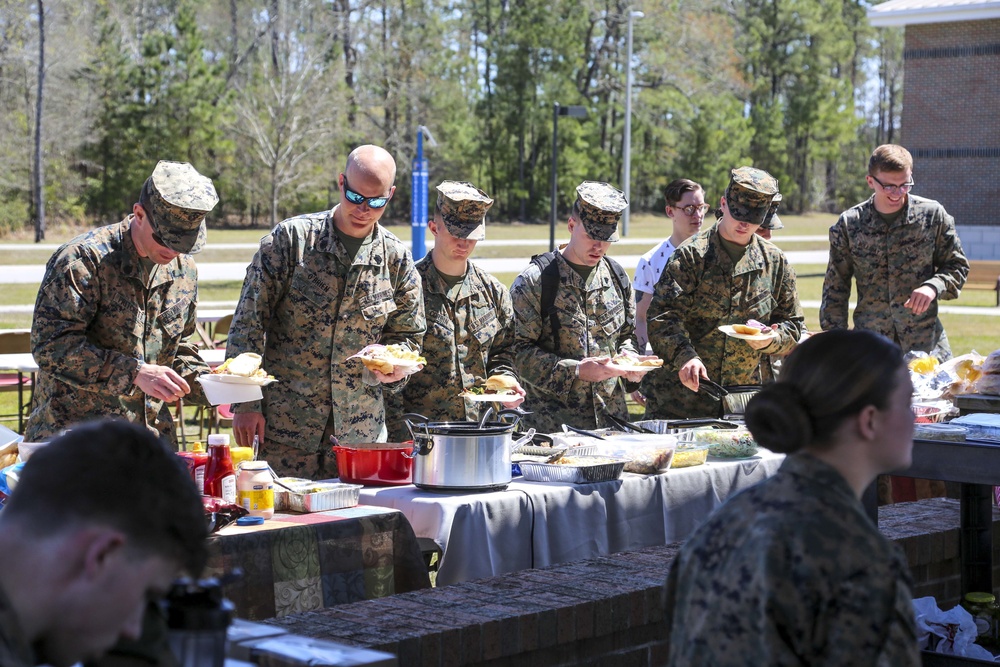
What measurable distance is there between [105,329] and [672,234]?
406 cm

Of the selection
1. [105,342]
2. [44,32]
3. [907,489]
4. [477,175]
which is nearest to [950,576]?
[907,489]

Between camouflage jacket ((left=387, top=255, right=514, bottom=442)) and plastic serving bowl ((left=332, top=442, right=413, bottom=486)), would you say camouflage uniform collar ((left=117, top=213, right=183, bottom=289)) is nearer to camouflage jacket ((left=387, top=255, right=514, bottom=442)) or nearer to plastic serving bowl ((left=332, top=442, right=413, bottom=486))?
plastic serving bowl ((left=332, top=442, right=413, bottom=486))

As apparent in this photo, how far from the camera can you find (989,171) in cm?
2719

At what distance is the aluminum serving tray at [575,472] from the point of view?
4.50 meters

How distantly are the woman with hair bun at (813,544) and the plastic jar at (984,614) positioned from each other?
2298 mm

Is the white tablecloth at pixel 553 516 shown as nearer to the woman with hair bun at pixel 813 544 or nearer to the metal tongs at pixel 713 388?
the metal tongs at pixel 713 388

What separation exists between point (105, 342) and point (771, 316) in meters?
3.37

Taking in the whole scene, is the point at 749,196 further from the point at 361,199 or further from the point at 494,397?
the point at 361,199

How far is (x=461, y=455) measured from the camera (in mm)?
4184

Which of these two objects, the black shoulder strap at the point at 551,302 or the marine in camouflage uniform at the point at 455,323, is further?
the black shoulder strap at the point at 551,302

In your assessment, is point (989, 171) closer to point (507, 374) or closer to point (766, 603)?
point (507, 374)

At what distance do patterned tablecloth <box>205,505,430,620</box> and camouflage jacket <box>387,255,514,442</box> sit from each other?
1373 millimetres

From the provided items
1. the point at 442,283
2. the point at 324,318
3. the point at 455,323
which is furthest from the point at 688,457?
the point at 324,318

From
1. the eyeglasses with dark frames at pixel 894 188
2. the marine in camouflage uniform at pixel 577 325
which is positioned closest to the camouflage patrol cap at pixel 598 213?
the marine in camouflage uniform at pixel 577 325
